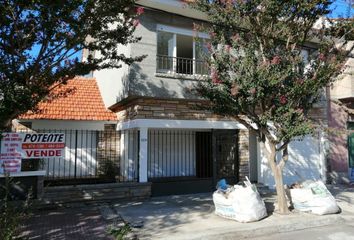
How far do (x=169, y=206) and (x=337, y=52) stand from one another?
6135mm

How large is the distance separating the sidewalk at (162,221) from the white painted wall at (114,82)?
3.91 metres

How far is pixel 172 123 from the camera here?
37.5 feet

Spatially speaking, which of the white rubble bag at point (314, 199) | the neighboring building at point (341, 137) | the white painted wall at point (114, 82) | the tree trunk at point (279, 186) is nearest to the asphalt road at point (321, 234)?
the white rubble bag at point (314, 199)

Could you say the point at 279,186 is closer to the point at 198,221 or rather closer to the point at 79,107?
the point at 198,221

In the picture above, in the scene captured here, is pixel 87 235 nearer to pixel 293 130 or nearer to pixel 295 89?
pixel 293 130

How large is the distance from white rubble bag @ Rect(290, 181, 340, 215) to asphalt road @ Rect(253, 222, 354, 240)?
61cm

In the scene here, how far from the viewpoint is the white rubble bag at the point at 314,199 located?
8.45m

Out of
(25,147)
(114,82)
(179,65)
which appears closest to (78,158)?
(114,82)

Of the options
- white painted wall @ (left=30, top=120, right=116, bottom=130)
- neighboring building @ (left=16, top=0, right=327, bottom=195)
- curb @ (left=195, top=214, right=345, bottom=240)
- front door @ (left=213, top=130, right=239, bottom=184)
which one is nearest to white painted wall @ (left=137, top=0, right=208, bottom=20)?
neighboring building @ (left=16, top=0, right=327, bottom=195)

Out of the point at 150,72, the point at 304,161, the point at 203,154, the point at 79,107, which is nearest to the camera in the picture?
the point at 150,72

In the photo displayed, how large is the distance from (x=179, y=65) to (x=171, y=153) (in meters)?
3.53

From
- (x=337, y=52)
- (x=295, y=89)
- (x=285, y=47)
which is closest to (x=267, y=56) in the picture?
(x=285, y=47)

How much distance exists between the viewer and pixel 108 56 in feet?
27.5

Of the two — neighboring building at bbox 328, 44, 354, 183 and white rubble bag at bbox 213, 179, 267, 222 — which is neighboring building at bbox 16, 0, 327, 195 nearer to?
neighboring building at bbox 328, 44, 354, 183
